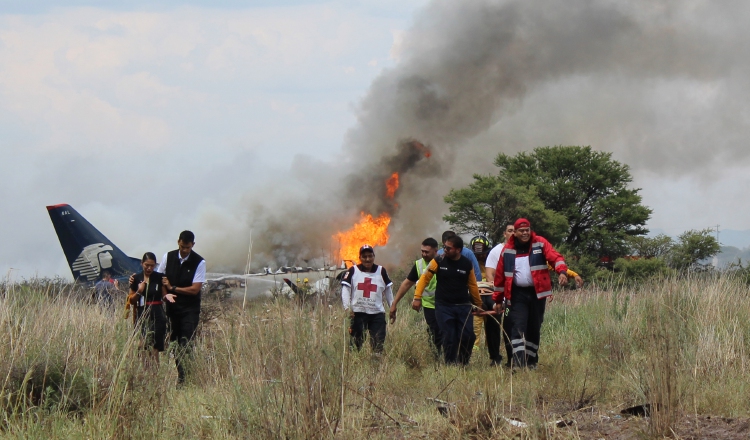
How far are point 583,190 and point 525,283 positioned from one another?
41.3 metres

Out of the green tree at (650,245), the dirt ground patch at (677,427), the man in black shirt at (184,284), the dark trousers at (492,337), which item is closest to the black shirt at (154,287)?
the man in black shirt at (184,284)

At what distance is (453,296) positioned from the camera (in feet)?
30.1

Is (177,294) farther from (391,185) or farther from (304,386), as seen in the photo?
(391,185)

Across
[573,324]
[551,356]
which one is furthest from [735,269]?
[551,356]

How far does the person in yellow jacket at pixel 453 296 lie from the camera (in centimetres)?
911

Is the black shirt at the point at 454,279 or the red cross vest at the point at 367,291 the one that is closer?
the black shirt at the point at 454,279

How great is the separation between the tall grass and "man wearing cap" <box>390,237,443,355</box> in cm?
102

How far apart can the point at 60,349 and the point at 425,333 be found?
516cm

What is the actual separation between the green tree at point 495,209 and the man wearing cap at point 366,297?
28824 mm

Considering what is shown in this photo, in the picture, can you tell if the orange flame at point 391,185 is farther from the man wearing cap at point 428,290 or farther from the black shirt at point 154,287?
the black shirt at point 154,287

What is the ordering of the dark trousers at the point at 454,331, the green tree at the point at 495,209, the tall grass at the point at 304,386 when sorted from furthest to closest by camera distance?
the green tree at the point at 495,209 < the dark trousers at the point at 454,331 < the tall grass at the point at 304,386

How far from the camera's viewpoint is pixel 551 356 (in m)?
9.55

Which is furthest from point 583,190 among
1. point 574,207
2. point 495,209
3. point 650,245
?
point 495,209

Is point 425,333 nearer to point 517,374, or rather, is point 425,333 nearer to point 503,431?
point 517,374
